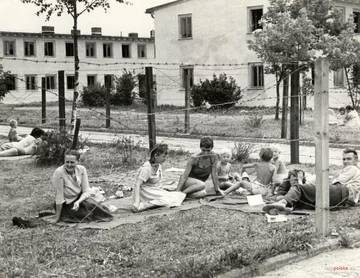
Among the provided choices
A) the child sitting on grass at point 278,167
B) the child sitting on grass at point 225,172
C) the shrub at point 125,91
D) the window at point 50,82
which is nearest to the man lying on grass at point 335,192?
the child sitting on grass at point 278,167

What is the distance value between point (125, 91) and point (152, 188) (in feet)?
104

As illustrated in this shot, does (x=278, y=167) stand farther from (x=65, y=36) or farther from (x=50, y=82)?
(x=65, y=36)

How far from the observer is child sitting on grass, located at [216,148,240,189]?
397 inches

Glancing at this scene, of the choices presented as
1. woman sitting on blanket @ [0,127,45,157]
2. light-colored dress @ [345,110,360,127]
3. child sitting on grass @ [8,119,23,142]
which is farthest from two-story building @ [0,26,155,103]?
woman sitting on blanket @ [0,127,45,157]

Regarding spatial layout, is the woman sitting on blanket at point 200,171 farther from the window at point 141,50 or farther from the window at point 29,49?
the window at point 141,50

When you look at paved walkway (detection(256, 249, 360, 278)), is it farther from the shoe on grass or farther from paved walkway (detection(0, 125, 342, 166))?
paved walkway (detection(0, 125, 342, 166))

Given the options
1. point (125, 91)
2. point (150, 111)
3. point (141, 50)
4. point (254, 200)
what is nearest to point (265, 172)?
point (254, 200)

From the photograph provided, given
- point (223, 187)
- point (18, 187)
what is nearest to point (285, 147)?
point (223, 187)

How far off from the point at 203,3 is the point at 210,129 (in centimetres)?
1682

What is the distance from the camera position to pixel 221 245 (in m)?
6.64

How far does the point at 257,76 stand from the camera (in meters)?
34.5

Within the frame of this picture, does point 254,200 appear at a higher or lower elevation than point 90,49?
lower

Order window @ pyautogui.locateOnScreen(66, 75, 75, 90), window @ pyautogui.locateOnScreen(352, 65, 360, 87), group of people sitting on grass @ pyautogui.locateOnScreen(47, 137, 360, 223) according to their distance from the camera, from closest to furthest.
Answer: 1. group of people sitting on grass @ pyautogui.locateOnScreen(47, 137, 360, 223)
2. window @ pyautogui.locateOnScreen(352, 65, 360, 87)
3. window @ pyautogui.locateOnScreen(66, 75, 75, 90)

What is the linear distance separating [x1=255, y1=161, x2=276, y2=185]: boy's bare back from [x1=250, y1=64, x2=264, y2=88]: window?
24.8 metres
